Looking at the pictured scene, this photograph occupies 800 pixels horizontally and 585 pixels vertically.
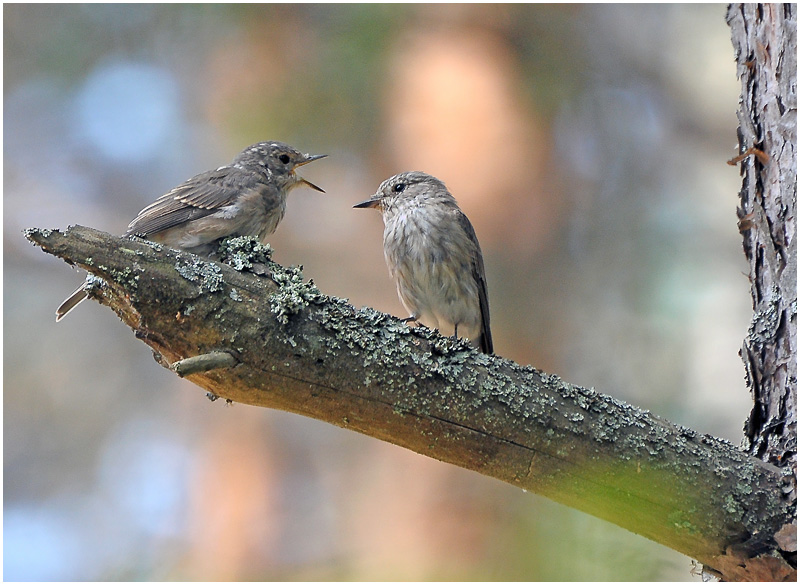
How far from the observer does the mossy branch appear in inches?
106

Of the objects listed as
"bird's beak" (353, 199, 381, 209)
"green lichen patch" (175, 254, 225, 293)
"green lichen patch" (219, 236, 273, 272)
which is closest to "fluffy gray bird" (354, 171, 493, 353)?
"bird's beak" (353, 199, 381, 209)

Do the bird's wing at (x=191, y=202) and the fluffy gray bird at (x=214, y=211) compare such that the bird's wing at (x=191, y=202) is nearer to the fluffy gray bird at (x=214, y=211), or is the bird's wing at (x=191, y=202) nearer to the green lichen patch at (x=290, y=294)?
the fluffy gray bird at (x=214, y=211)

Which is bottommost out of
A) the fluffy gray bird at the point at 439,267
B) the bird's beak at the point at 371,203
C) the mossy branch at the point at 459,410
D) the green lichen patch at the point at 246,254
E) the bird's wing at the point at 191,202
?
the mossy branch at the point at 459,410

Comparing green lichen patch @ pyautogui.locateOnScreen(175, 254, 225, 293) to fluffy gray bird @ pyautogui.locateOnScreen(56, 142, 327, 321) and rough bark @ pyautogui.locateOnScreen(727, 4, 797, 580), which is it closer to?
fluffy gray bird @ pyautogui.locateOnScreen(56, 142, 327, 321)

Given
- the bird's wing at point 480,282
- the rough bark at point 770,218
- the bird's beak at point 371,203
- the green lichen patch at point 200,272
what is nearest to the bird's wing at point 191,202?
the bird's beak at point 371,203

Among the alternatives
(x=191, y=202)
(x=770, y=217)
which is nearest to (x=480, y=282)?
(x=191, y=202)

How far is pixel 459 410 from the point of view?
2807mm

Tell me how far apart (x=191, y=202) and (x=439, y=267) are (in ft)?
4.72

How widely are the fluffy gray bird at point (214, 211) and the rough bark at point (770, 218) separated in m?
2.38

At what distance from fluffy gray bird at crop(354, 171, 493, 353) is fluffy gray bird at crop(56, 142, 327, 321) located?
0.74m

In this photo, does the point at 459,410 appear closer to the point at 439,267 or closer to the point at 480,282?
the point at 439,267

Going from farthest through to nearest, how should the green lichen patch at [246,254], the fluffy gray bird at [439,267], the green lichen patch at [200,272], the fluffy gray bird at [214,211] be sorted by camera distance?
the fluffy gray bird at [439,267], the fluffy gray bird at [214,211], the green lichen patch at [246,254], the green lichen patch at [200,272]

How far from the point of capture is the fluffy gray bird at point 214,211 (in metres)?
4.07

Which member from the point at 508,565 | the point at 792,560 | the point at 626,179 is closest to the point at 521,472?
the point at 792,560
